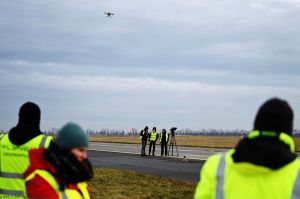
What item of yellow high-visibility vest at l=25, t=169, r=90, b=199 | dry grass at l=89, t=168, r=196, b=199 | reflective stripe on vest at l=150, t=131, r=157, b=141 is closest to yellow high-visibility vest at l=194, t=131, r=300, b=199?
yellow high-visibility vest at l=25, t=169, r=90, b=199

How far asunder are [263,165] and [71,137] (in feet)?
4.25

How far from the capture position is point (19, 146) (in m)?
4.94

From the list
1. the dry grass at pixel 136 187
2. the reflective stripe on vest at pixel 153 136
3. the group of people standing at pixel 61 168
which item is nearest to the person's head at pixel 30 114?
the group of people standing at pixel 61 168

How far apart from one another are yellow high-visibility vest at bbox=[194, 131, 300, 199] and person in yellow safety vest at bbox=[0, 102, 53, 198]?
235 cm

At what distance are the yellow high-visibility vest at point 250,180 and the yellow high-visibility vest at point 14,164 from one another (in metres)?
2.35

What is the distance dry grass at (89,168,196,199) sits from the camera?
12844 mm

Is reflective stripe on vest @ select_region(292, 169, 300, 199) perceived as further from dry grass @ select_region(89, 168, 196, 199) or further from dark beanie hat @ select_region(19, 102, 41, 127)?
dry grass @ select_region(89, 168, 196, 199)

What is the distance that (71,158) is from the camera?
126 inches

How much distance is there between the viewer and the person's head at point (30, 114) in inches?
196

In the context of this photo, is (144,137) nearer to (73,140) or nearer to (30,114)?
(30,114)

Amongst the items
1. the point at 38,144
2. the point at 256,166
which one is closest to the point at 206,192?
the point at 256,166

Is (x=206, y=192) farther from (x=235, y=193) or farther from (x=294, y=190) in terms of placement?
(x=294, y=190)

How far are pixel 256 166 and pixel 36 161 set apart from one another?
148 cm

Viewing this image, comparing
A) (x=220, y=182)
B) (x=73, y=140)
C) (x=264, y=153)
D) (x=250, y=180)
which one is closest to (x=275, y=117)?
(x=264, y=153)
